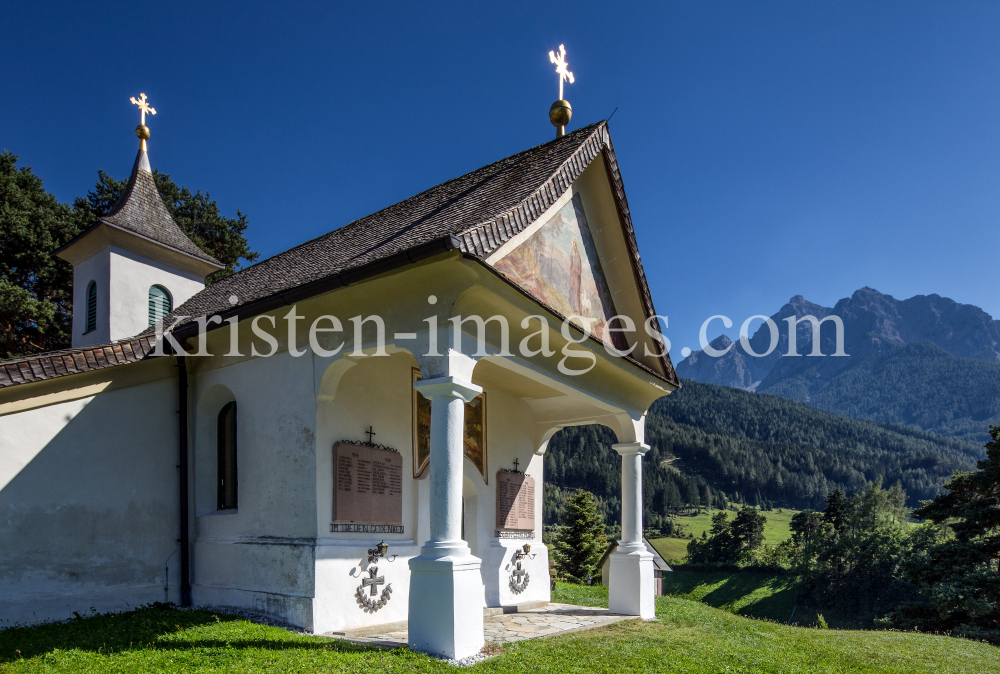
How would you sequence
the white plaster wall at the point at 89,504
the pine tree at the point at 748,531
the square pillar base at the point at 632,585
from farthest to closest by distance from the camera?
the pine tree at the point at 748,531
the square pillar base at the point at 632,585
the white plaster wall at the point at 89,504

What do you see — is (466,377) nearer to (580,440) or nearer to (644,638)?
(644,638)

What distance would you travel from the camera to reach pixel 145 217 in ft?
52.1

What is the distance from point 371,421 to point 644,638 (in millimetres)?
4668

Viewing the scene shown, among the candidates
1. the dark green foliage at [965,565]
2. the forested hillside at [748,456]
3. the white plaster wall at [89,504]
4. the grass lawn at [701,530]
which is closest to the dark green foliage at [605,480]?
the forested hillside at [748,456]

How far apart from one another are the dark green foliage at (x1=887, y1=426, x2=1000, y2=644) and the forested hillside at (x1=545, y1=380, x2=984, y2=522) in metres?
64.9

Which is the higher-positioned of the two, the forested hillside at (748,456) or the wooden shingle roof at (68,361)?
the wooden shingle roof at (68,361)

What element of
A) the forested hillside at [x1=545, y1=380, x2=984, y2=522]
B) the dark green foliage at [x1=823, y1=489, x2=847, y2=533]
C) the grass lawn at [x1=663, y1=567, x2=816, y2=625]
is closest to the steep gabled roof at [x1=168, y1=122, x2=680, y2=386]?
the grass lawn at [x1=663, y1=567, x2=816, y2=625]

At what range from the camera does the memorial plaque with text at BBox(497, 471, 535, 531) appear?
12.5 meters

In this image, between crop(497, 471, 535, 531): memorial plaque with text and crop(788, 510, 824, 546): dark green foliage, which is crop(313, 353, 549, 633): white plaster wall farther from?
crop(788, 510, 824, 546): dark green foliage

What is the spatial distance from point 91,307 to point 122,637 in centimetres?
1004

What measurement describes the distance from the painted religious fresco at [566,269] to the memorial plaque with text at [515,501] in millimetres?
3611

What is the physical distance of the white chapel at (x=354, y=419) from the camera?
7.81m

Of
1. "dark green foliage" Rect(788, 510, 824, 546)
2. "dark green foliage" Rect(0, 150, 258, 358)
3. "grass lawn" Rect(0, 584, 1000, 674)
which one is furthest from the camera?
"dark green foliage" Rect(788, 510, 824, 546)

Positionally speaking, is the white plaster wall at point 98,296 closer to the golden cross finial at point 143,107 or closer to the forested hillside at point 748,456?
the golden cross finial at point 143,107
